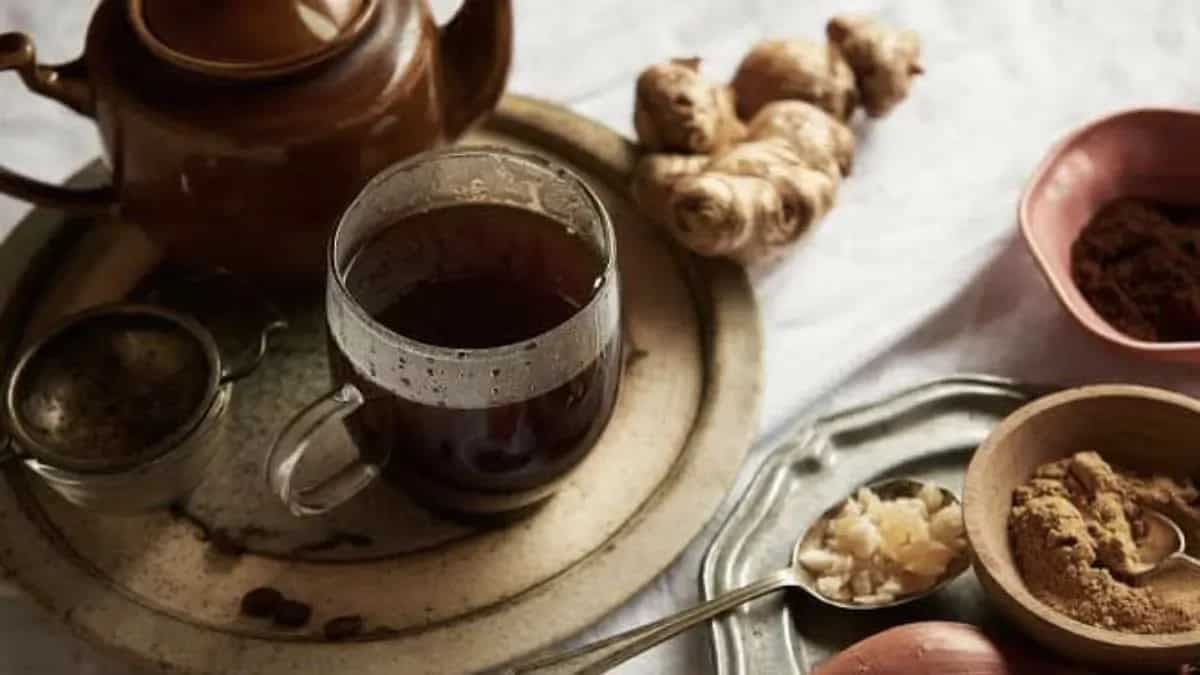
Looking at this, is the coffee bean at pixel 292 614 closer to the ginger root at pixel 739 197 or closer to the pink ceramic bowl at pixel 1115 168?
the ginger root at pixel 739 197

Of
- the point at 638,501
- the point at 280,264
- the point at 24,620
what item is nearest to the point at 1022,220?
the point at 638,501

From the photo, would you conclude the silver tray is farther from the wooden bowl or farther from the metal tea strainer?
the metal tea strainer

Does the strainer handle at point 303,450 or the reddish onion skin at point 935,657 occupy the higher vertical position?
the strainer handle at point 303,450

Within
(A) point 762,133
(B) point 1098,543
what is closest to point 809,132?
(A) point 762,133

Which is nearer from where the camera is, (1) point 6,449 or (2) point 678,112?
(1) point 6,449

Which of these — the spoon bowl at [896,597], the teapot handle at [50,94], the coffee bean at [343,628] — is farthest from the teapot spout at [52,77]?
the spoon bowl at [896,597]

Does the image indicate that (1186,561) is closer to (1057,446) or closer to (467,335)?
(1057,446)
